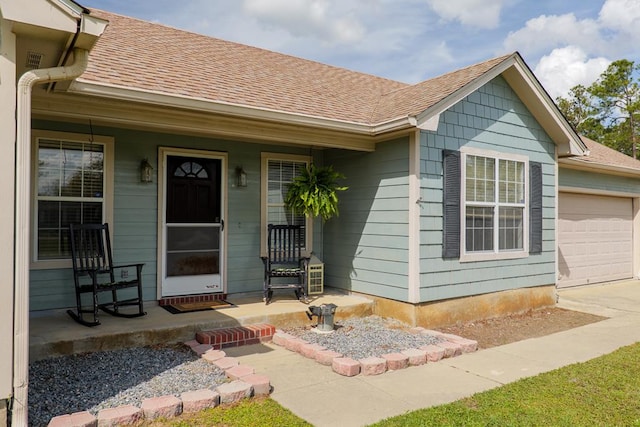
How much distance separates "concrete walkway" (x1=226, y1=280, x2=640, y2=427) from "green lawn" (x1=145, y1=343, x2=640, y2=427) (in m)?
0.16

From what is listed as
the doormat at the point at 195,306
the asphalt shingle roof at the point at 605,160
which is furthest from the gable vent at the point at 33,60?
the asphalt shingle roof at the point at 605,160

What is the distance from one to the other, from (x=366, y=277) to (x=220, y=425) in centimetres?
366

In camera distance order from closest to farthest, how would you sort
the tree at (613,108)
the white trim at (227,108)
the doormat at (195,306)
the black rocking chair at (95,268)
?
the white trim at (227,108) → the black rocking chair at (95,268) → the doormat at (195,306) → the tree at (613,108)

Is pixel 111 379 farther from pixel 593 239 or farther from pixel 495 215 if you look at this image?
pixel 593 239

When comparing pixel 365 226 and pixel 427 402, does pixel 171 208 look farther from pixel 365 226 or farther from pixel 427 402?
pixel 427 402

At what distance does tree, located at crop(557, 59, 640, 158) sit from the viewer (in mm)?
20422

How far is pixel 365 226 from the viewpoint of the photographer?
21.0ft

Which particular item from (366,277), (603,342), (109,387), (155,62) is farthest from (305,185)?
(603,342)

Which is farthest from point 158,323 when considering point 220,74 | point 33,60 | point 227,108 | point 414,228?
point 220,74

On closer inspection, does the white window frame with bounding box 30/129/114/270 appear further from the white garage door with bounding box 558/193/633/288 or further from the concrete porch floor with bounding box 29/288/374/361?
the white garage door with bounding box 558/193/633/288

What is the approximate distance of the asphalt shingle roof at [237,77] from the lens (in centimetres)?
509

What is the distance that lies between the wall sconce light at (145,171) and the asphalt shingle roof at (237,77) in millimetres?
1125

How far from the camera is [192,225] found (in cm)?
608

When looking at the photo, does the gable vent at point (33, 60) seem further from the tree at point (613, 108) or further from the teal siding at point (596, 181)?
the tree at point (613, 108)
